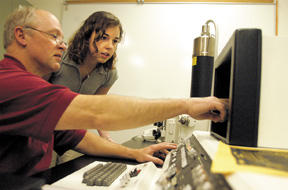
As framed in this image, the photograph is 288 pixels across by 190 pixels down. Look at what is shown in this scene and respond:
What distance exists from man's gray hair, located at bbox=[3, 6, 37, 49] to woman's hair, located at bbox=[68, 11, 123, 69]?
554 mm

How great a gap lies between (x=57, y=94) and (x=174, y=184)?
40 centimetres

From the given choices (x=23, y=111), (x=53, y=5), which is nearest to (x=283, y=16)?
(x=23, y=111)

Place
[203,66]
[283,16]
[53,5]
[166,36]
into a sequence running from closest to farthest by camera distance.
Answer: [203,66] < [283,16] < [166,36] < [53,5]

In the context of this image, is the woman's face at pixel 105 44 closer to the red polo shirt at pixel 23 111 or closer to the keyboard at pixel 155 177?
the red polo shirt at pixel 23 111

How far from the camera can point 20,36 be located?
84 cm

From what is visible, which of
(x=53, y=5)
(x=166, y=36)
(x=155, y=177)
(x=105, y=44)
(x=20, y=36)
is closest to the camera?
(x=155, y=177)

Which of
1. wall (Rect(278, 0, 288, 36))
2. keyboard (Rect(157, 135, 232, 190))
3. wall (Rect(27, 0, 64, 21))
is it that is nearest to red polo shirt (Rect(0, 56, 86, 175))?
keyboard (Rect(157, 135, 232, 190))

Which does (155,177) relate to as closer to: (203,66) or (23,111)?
(23,111)

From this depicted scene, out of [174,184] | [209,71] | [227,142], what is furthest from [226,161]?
[209,71]

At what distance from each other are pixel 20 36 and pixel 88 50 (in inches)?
27.3

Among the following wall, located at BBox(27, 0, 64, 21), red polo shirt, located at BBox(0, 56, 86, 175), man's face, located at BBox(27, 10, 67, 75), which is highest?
wall, located at BBox(27, 0, 64, 21)

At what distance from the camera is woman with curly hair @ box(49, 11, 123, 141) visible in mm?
1438

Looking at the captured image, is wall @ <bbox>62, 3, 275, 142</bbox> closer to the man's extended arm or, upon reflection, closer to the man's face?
the man's face

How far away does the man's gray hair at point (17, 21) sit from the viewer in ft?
2.81
